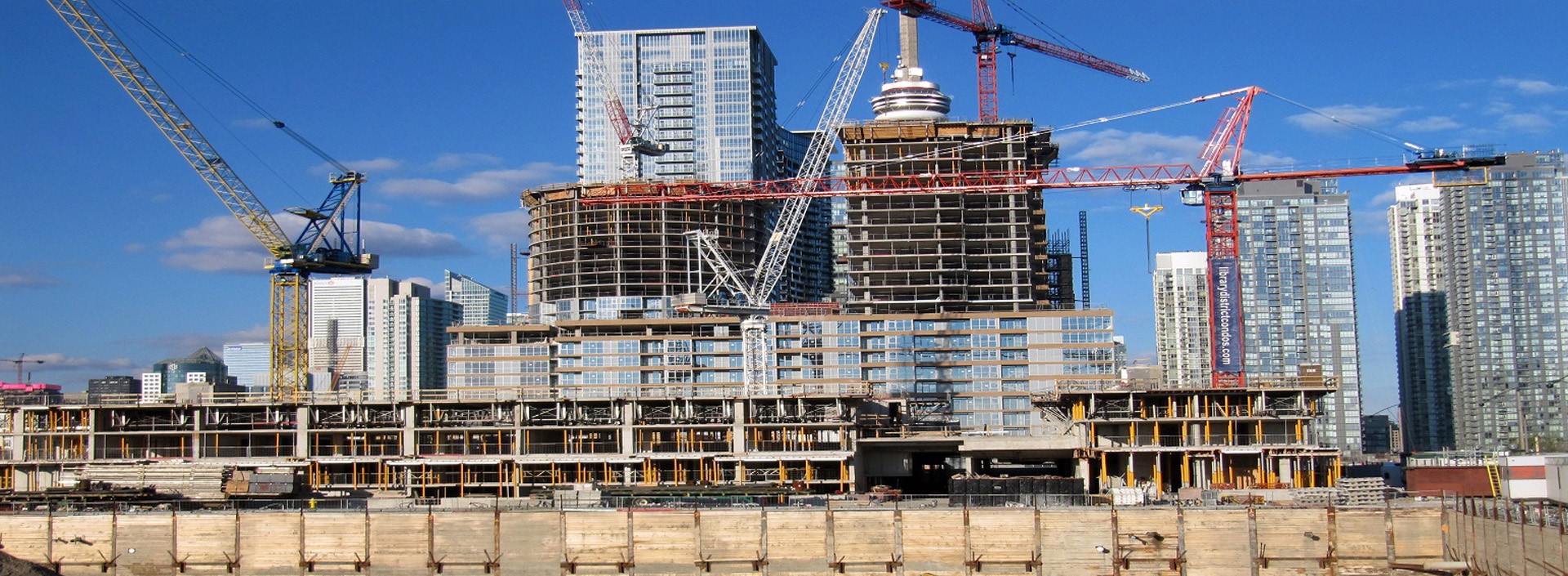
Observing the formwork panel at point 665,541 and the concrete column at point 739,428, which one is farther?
the concrete column at point 739,428

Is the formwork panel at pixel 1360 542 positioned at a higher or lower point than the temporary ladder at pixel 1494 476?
lower

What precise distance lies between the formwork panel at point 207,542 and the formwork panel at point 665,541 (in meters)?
23.3

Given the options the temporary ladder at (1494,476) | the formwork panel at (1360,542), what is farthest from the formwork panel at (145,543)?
the temporary ladder at (1494,476)

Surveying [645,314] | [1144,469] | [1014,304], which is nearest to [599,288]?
[645,314]

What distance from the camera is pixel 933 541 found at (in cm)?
7894

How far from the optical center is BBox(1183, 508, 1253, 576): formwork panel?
77438 millimetres

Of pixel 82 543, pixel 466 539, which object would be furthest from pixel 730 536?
pixel 82 543

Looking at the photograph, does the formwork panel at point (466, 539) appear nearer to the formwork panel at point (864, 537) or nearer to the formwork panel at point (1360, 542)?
the formwork panel at point (864, 537)

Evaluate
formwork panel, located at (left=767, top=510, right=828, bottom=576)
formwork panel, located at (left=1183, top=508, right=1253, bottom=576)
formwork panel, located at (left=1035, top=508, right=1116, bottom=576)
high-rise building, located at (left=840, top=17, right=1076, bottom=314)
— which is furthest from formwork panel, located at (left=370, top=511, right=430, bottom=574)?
high-rise building, located at (left=840, top=17, right=1076, bottom=314)

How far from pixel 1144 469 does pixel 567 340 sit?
76407mm

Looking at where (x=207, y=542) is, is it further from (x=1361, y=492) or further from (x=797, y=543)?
(x=1361, y=492)

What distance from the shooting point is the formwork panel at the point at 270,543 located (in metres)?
83.4

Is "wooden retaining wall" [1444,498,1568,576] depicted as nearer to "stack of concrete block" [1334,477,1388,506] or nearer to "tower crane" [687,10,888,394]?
"stack of concrete block" [1334,477,1388,506]

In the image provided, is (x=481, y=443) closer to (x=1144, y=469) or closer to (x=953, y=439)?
(x=953, y=439)
